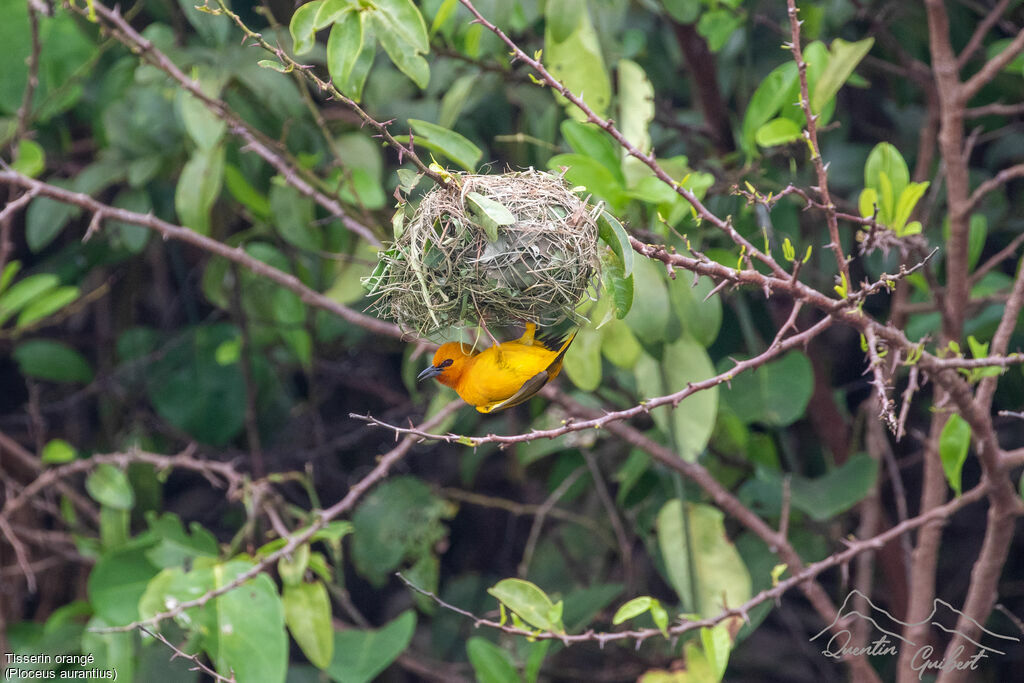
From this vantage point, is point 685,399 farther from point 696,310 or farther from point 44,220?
point 44,220

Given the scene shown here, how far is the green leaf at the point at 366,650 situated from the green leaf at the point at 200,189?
1.30 m

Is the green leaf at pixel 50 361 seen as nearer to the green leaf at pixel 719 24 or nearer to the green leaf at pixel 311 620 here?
the green leaf at pixel 311 620

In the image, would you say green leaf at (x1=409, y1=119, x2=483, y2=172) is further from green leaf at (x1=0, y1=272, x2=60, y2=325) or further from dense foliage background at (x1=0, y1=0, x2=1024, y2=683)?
green leaf at (x1=0, y1=272, x2=60, y2=325)

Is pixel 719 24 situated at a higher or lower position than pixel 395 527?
higher

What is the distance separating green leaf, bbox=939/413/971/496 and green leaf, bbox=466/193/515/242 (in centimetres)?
132

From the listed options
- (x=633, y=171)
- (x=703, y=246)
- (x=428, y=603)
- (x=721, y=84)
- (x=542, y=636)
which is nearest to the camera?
(x=542, y=636)

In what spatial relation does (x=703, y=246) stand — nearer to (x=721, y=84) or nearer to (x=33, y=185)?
(x=721, y=84)

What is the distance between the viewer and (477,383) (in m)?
1.91

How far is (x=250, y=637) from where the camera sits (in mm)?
2070

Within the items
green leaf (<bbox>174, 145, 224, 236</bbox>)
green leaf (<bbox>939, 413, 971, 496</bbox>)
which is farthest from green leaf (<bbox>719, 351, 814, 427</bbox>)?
green leaf (<bbox>174, 145, 224, 236</bbox>)

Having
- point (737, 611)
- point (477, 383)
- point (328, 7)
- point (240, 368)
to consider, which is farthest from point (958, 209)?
point (240, 368)

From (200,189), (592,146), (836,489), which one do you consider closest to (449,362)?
(592,146)

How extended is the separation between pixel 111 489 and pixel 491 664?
4.28 feet

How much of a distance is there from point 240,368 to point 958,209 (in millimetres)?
2524
